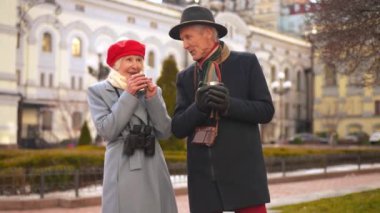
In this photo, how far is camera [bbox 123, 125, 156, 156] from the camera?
3.70 meters

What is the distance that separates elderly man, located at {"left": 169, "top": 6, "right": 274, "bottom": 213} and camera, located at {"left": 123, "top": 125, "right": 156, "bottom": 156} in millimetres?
182

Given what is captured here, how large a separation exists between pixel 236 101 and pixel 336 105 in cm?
5161

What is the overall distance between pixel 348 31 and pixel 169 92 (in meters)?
7.84

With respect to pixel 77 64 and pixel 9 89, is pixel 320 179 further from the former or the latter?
pixel 77 64

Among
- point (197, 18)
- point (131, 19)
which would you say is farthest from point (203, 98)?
point (131, 19)

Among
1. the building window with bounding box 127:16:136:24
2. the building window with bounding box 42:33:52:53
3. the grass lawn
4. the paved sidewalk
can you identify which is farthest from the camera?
the building window with bounding box 127:16:136:24

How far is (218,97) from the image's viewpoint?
3301 millimetres

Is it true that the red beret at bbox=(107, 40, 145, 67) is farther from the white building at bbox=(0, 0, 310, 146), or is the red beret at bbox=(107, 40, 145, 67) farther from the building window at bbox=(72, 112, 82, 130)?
the building window at bbox=(72, 112, 82, 130)

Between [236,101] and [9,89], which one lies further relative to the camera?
[9,89]

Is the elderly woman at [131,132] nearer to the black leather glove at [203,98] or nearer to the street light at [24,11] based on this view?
the black leather glove at [203,98]

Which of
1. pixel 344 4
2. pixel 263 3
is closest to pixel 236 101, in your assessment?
pixel 344 4

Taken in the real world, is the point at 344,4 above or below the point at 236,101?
above

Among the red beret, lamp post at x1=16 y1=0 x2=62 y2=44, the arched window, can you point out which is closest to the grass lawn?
the red beret

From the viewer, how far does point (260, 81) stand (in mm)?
3602
